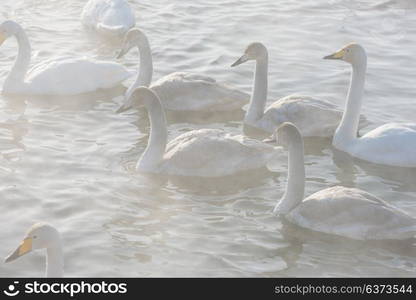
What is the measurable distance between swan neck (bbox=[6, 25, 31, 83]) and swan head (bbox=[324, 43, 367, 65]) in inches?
180

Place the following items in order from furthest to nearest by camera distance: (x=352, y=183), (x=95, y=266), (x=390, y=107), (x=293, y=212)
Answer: (x=390, y=107)
(x=352, y=183)
(x=293, y=212)
(x=95, y=266)

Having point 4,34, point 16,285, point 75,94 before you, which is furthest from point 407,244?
point 4,34

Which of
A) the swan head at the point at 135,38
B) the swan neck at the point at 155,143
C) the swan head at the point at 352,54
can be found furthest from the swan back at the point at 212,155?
the swan head at the point at 135,38

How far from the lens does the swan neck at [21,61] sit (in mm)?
14602

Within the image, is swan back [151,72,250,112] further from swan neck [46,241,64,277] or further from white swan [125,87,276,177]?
swan neck [46,241,64,277]

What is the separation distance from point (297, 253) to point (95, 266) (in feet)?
6.49

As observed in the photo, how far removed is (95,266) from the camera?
9.56 meters

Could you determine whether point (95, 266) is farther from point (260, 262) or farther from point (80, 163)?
point (80, 163)

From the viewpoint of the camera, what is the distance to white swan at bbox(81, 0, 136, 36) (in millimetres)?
17078

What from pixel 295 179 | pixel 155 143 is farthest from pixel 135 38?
pixel 295 179

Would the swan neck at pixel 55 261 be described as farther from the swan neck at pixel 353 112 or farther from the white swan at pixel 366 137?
the swan neck at pixel 353 112

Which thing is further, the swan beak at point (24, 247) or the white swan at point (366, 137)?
the white swan at point (366, 137)

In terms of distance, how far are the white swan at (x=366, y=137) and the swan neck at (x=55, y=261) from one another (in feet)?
16.7

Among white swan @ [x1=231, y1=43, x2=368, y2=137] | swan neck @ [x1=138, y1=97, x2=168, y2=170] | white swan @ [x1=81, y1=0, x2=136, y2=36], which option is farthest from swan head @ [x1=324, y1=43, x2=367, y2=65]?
white swan @ [x1=81, y1=0, x2=136, y2=36]
